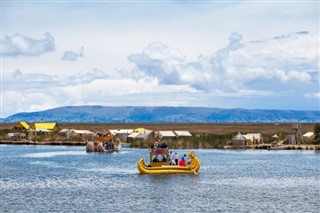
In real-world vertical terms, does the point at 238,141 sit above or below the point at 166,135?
below

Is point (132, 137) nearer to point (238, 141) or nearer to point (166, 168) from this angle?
point (238, 141)

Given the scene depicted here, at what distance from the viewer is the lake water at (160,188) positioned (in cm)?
3384

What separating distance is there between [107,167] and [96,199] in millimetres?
24138

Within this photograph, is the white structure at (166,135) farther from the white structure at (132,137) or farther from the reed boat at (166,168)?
the reed boat at (166,168)

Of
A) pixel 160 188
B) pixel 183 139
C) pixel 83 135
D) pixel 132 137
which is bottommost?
pixel 160 188

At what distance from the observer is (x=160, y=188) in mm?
41969

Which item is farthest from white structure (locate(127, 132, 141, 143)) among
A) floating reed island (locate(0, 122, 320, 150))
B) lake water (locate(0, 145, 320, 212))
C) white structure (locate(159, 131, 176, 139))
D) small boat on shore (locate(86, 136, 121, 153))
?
lake water (locate(0, 145, 320, 212))

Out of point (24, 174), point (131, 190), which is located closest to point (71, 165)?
point (24, 174)

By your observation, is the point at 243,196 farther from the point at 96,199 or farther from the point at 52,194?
the point at 52,194

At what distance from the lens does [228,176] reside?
166 ft

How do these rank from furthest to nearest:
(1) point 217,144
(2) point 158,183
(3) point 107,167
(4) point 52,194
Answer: (1) point 217,144 → (3) point 107,167 → (2) point 158,183 → (4) point 52,194

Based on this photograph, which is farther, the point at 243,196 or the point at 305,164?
the point at 305,164

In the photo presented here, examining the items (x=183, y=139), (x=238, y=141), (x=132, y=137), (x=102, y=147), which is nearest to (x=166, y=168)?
(x=102, y=147)

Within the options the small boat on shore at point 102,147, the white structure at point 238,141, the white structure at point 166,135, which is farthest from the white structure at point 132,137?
the white structure at point 238,141
